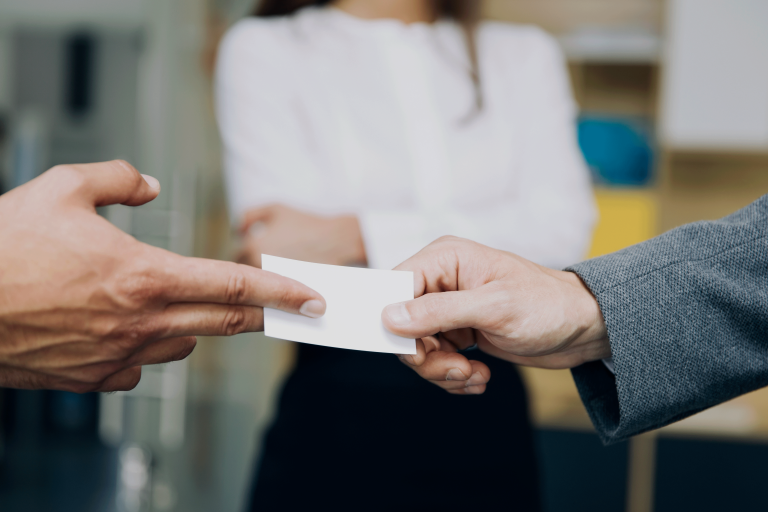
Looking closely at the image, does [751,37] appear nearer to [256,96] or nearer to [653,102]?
[653,102]

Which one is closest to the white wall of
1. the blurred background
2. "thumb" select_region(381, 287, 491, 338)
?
the blurred background

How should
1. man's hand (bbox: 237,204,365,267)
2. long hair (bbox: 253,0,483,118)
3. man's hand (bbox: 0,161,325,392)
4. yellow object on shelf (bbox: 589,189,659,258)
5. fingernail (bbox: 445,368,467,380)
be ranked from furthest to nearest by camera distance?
yellow object on shelf (bbox: 589,189,659,258), long hair (bbox: 253,0,483,118), man's hand (bbox: 237,204,365,267), fingernail (bbox: 445,368,467,380), man's hand (bbox: 0,161,325,392)

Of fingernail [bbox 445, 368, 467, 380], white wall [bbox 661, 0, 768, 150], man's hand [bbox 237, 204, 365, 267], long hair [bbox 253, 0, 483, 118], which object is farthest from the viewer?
white wall [bbox 661, 0, 768, 150]

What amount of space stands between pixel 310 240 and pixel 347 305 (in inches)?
10.2

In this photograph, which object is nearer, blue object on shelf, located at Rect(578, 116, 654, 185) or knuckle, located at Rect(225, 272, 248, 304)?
knuckle, located at Rect(225, 272, 248, 304)

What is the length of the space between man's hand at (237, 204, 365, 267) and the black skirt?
17 cm

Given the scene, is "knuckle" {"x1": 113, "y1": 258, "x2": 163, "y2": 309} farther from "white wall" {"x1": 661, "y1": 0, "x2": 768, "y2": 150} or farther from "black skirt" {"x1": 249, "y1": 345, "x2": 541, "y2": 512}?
"white wall" {"x1": 661, "y1": 0, "x2": 768, "y2": 150}

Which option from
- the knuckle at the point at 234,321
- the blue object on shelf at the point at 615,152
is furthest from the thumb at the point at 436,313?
the blue object on shelf at the point at 615,152

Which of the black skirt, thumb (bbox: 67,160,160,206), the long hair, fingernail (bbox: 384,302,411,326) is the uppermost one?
the long hair

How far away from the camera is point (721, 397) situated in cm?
60

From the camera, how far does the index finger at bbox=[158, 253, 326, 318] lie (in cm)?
47

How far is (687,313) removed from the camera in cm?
57

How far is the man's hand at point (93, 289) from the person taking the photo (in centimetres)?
46

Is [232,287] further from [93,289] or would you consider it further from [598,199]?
[598,199]
